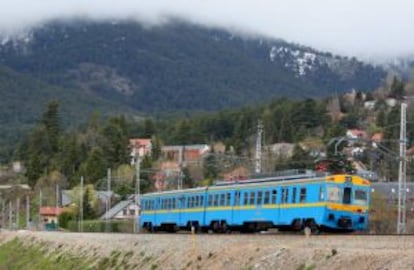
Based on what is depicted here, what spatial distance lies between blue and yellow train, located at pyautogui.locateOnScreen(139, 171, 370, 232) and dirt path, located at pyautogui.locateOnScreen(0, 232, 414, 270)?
4.04 meters

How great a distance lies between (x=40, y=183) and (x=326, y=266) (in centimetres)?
12710

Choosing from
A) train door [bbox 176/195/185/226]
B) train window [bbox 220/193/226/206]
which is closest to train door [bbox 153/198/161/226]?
train door [bbox 176/195/185/226]

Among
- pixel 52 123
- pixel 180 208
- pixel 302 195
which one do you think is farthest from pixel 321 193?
pixel 52 123

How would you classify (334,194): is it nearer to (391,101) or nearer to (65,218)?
(65,218)

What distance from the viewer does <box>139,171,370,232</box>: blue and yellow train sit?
39.1 m

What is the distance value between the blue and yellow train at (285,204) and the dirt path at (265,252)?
4.04 meters

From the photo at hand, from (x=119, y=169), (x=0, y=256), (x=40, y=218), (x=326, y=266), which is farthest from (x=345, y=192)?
(x=119, y=169)

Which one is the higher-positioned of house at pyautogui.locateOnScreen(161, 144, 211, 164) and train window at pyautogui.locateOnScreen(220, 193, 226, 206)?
train window at pyautogui.locateOnScreen(220, 193, 226, 206)

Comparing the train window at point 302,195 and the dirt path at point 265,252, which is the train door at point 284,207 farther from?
the dirt path at point 265,252

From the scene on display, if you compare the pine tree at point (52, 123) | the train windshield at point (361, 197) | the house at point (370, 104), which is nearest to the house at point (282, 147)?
the house at point (370, 104)

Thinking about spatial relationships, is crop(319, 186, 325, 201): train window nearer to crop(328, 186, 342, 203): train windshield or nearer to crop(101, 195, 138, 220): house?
crop(328, 186, 342, 203): train windshield

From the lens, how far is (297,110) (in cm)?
17025

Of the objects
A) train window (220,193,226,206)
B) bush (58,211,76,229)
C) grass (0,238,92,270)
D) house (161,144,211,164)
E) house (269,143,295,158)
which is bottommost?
bush (58,211,76,229)

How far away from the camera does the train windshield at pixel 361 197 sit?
134 ft
